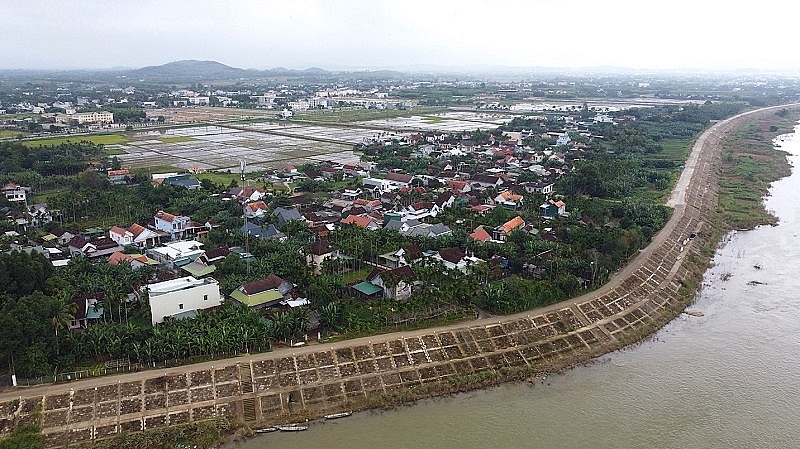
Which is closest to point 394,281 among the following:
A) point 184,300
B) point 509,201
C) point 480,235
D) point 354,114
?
point 184,300

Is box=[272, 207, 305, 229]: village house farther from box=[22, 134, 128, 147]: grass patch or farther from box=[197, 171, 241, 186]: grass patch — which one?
box=[22, 134, 128, 147]: grass patch

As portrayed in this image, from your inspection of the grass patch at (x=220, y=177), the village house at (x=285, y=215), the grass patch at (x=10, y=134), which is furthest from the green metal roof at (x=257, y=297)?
the grass patch at (x=10, y=134)

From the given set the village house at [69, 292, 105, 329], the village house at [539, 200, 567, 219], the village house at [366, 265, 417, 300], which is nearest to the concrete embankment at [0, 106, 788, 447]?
the village house at [366, 265, 417, 300]

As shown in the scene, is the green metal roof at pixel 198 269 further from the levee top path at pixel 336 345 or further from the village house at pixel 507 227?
the village house at pixel 507 227

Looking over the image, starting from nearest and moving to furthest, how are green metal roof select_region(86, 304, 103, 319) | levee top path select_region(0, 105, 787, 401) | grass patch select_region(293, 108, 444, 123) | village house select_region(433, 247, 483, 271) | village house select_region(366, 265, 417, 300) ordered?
1. levee top path select_region(0, 105, 787, 401)
2. green metal roof select_region(86, 304, 103, 319)
3. village house select_region(366, 265, 417, 300)
4. village house select_region(433, 247, 483, 271)
5. grass patch select_region(293, 108, 444, 123)

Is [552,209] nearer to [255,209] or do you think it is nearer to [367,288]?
[367,288]

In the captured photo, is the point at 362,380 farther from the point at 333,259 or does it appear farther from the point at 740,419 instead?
the point at 740,419
